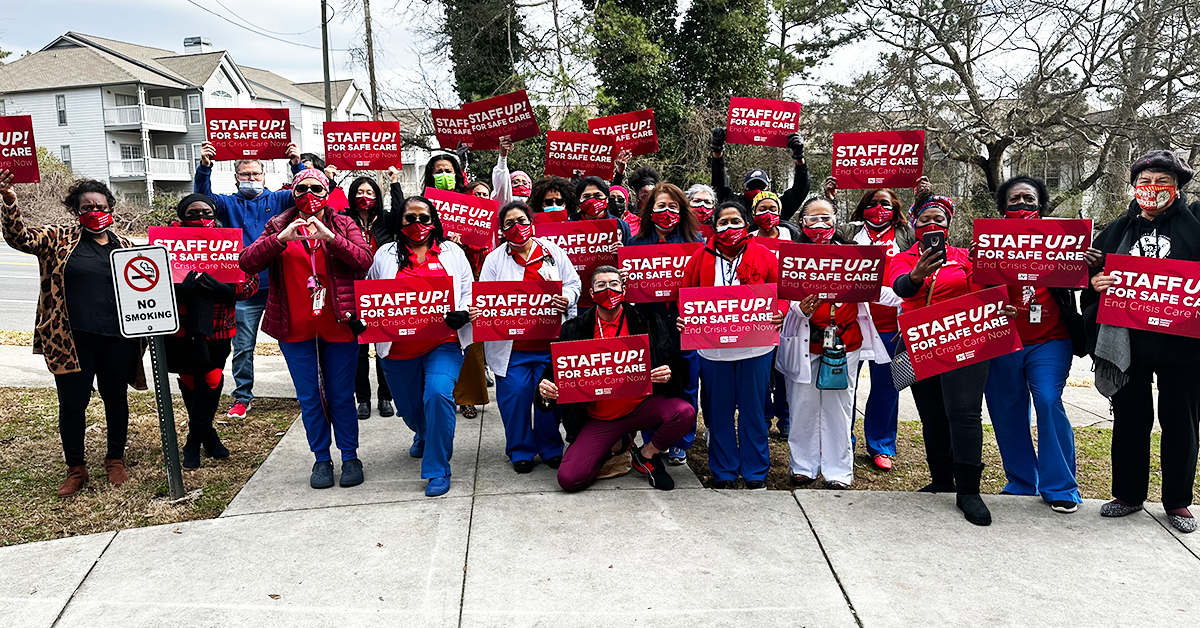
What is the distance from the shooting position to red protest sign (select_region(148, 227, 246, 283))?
5.89 metres

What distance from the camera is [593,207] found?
709 cm

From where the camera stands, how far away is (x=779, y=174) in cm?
2558

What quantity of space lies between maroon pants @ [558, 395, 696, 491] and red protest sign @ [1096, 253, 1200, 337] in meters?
2.63

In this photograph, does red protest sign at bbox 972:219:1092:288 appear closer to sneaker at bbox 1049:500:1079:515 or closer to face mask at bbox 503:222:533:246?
sneaker at bbox 1049:500:1079:515

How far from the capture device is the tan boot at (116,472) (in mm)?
5738

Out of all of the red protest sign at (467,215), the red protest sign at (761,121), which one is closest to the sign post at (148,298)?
the red protest sign at (467,215)

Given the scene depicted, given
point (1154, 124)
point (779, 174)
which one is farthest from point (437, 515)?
point (779, 174)

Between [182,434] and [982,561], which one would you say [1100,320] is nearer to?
[982,561]

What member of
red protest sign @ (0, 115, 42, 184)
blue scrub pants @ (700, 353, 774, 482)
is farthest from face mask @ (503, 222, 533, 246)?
red protest sign @ (0, 115, 42, 184)

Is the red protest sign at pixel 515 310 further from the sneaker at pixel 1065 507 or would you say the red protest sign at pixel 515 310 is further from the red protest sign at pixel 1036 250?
the sneaker at pixel 1065 507

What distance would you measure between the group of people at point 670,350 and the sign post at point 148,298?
18.6 inches

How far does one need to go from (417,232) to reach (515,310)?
0.86 metres

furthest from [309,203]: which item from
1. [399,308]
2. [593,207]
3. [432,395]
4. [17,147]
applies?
[593,207]

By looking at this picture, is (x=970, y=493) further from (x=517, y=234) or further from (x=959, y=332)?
(x=517, y=234)
